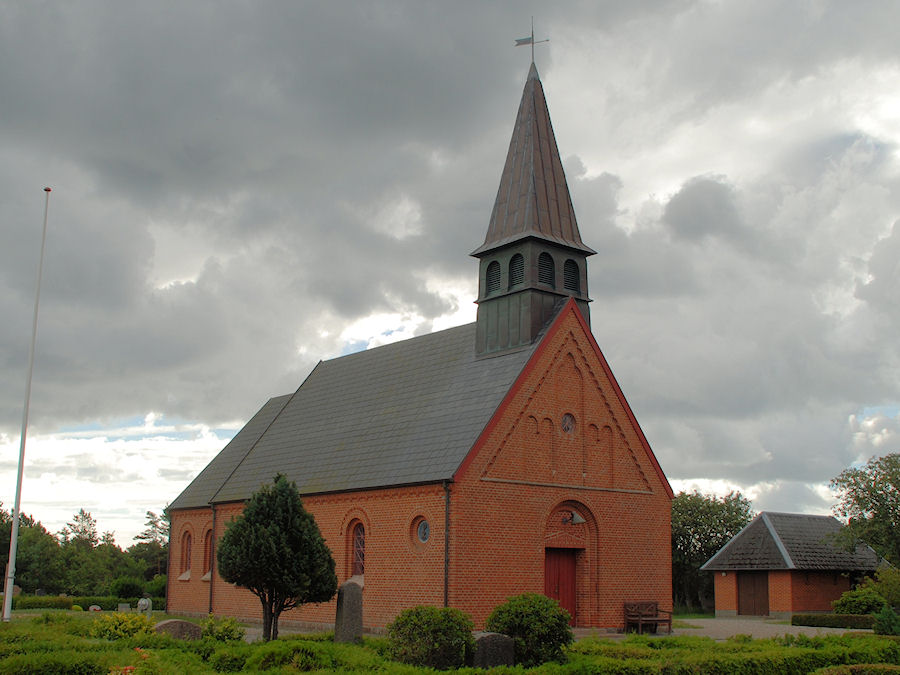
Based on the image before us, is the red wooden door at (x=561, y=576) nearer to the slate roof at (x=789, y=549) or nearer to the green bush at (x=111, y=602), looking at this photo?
the slate roof at (x=789, y=549)

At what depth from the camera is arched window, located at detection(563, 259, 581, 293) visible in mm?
31578

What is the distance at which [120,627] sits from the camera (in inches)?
795

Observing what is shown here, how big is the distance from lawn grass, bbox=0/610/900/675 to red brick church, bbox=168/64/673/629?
22.1ft

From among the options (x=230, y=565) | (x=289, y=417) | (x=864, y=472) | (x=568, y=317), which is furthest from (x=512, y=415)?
(x=864, y=472)

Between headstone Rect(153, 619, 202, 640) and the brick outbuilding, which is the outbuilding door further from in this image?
headstone Rect(153, 619, 202, 640)

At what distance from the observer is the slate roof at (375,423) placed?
94.1 ft

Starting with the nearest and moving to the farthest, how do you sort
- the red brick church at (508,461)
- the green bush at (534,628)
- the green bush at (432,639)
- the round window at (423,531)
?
the green bush at (432,639) → the green bush at (534,628) → the red brick church at (508,461) → the round window at (423,531)

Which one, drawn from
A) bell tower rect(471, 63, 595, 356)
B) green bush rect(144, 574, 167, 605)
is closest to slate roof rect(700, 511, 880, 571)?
bell tower rect(471, 63, 595, 356)

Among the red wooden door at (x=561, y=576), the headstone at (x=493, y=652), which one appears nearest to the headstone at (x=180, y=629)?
Result: the headstone at (x=493, y=652)

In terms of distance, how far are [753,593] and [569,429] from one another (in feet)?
65.9

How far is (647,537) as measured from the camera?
31.4 m

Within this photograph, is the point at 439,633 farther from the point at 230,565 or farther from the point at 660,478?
the point at 660,478

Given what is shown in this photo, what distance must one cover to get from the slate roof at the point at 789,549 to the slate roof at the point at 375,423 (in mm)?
20263

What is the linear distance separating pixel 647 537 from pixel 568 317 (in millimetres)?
8324
